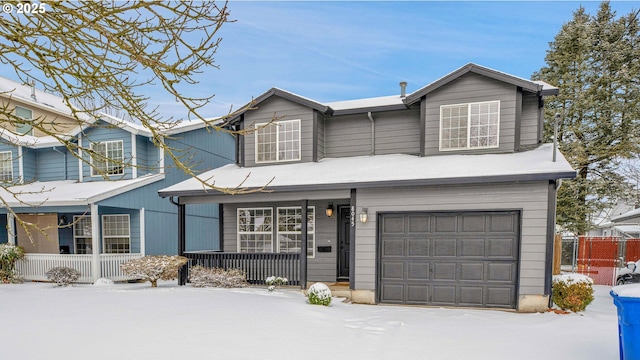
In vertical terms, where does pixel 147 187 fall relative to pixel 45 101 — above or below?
below

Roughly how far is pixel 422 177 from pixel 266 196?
13.3 ft

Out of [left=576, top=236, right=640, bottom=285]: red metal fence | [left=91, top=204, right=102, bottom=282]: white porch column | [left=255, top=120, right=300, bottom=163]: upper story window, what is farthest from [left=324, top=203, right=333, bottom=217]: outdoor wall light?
[left=576, top=236, right=640, bottom=285]: red metal fence

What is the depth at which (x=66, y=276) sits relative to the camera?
34.6 ft

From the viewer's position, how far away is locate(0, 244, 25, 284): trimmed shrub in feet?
36.8

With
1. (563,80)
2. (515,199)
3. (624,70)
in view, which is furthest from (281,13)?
(624,70)

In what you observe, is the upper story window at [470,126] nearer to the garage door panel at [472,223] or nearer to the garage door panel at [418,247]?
the garage door panel at [472,223]

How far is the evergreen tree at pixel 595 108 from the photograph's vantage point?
15195mm

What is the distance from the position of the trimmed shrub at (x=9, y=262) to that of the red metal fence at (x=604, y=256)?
19.3 m

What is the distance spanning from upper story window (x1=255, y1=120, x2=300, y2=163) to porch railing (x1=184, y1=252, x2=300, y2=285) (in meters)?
2.99

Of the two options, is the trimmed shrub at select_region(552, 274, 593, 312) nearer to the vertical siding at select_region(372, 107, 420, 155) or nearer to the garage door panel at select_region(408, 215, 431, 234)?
the garage door panel at select_region(408, 215, 431, 234)

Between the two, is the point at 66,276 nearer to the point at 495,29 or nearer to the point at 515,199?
the point at 515,199

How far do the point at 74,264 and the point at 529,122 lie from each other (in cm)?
1404

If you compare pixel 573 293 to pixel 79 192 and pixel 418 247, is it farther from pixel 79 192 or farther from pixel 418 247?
pixel 79 192

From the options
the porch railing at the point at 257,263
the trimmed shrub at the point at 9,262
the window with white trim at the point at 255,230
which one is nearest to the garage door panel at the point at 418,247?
the porch railing at the point at 257,263
